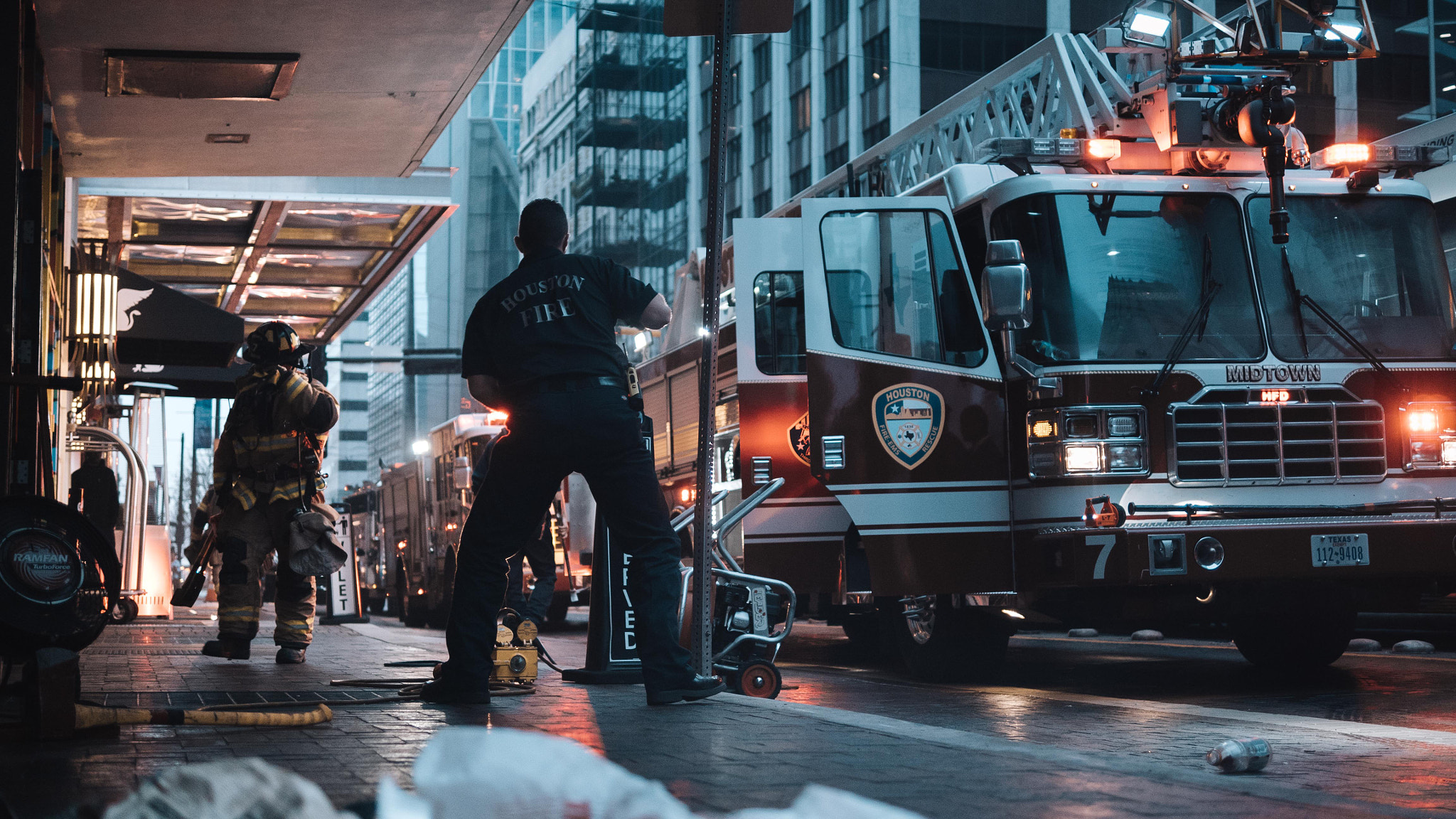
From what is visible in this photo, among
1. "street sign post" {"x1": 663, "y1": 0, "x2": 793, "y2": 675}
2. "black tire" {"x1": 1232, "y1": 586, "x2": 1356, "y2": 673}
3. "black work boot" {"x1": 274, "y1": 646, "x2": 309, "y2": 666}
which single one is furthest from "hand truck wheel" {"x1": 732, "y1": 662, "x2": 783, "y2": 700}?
"black tire" {"x1": 1232, "y1": 586, "x2": 1356, "y2": 673}

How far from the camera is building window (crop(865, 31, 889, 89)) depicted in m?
47.5

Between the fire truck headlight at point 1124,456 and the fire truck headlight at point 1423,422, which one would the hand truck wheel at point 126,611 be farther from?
the fire truck headlight at point 1423,422

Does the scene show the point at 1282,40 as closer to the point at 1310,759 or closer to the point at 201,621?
the point at 1310,759

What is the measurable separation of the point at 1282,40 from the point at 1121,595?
11.7 ft

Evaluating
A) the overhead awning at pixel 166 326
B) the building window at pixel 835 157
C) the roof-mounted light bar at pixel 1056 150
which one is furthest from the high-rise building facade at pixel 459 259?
the roof-mounted light bar at pixel 1056 150

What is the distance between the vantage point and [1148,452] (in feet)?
28.2

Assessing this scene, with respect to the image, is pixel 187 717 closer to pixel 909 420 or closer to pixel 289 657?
pixel 289 657

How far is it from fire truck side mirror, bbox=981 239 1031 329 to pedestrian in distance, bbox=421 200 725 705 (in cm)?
299

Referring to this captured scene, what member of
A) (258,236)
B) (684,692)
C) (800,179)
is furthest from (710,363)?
(800,179)

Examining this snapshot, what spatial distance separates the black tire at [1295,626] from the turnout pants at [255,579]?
17.3 ft

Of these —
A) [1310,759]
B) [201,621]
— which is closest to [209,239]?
[201,621]

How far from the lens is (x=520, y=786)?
231cm

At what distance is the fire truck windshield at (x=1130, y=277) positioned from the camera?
879 centimetres

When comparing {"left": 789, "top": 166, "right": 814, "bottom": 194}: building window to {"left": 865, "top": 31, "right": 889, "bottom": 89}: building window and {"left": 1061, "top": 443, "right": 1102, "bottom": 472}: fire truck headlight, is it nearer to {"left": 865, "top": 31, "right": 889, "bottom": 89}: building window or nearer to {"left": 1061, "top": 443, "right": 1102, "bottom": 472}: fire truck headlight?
{"left": 865, "top": 31, "right": 889, "bottom": 89}: building window
